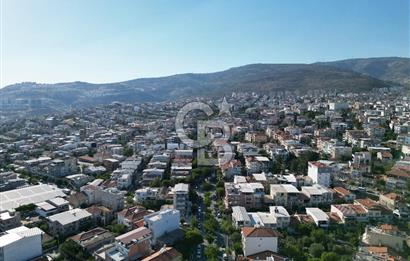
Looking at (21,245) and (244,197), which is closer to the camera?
(21,245)

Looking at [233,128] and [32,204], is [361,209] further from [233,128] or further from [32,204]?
[233,128]

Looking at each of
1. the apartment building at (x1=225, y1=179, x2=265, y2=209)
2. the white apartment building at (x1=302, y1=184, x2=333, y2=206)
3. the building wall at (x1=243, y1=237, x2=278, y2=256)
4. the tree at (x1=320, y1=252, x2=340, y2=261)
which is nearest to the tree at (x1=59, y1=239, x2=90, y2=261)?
the building wall at (x1=243, y1=237, x2=278, y2=256)

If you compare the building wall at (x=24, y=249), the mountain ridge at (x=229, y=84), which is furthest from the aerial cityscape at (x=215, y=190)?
the mountain ridge at (x=229, y=84)

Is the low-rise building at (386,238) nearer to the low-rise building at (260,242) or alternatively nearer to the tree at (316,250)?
the tree at (316,250)

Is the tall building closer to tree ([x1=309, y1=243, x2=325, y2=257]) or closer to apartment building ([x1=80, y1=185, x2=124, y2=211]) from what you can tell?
apartment building ([x1=80, y1=185, x2=124, y2=211])

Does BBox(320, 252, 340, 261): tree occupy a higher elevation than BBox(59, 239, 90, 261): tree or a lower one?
higher

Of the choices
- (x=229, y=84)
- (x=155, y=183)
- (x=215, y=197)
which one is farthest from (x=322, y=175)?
(x=229, y=84)

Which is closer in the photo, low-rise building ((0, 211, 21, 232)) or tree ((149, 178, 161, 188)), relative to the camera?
low-rise building ((0, 211, 21, 232))

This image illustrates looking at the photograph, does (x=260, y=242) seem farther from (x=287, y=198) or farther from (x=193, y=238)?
(x=287, y=198)
